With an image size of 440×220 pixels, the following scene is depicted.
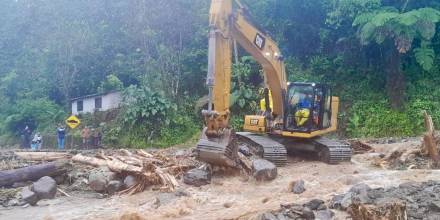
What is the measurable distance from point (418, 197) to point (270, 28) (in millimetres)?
20548

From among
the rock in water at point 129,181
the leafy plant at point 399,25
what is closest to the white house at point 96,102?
the leafy plant at point 399,25

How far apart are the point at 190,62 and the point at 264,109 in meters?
12.2

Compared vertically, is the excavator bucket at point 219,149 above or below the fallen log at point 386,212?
above

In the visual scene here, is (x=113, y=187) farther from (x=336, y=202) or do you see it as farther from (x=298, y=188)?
(x=336, y=202)

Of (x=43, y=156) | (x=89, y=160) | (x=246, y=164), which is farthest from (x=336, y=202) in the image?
(x=43, y=156)

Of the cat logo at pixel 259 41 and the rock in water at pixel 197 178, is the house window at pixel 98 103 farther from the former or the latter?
the rock in water at pixel 197 178

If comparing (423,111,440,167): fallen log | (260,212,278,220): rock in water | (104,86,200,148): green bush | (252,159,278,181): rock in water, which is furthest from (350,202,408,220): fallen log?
(104,86,200,148): green bush

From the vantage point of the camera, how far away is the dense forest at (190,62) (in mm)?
20516

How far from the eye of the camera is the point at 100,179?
31.7 ft

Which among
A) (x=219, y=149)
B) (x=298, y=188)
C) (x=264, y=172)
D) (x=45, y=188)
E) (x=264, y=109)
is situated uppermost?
(x=264, y=109)

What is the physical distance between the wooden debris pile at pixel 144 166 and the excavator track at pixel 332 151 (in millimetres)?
3421

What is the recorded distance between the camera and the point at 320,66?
2472 centimetres

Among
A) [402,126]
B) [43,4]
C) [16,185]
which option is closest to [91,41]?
[43,4]

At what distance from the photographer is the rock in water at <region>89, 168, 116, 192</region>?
963 cm
